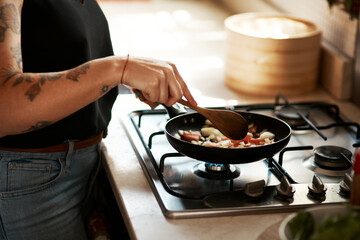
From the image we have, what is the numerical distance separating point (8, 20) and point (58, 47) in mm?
178

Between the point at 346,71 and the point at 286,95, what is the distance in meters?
0.20

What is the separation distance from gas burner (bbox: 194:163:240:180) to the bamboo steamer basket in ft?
1.94

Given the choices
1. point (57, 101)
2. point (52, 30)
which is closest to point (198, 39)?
point (52, 30)

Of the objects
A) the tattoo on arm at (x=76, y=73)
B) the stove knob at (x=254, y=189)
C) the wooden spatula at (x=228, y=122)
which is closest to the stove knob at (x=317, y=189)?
the stove knob at (x=254, y=189)

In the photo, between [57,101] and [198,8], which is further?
[198,8]

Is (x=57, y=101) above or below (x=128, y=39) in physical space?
above

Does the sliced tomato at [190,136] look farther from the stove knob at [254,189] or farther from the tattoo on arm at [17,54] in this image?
the tattoo on arm at [17,54]

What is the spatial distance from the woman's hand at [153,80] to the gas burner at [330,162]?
368 millimetres

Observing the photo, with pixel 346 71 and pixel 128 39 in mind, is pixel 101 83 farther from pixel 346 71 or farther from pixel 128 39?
pixel 128 39

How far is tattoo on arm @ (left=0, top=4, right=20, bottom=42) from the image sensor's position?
1141 mm

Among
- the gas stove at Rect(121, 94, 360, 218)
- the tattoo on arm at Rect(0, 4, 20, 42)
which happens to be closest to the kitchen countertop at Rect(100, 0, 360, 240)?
the gas stove at Rect(121, 94, 360, 218)

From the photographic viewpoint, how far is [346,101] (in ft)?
6.06

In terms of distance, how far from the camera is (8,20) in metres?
1.15

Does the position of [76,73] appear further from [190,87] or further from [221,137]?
[190,87]
